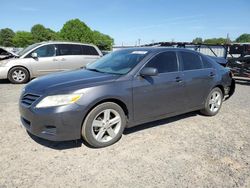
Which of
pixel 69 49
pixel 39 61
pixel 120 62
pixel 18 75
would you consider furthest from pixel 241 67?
pixel 18 75

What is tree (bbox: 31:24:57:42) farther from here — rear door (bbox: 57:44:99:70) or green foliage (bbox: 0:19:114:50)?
rear door (bbox: 57:44:99:70)

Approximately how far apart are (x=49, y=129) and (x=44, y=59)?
265 inches

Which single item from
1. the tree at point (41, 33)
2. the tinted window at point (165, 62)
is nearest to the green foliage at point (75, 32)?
the tree at point (41, 33)

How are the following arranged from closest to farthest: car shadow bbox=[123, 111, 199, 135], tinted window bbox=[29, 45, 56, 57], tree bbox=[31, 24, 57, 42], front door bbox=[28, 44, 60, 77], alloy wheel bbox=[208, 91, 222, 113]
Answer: car shadow bbox=[123, 111, 199, 135]
alloy wheel bbox=[208, 91, 222, 113]
front door bbox=[28, 44, 60, 77]
tinted window bbox=[29, 45, 56, 57]
tree bbox=[31, 24, 57, 42]

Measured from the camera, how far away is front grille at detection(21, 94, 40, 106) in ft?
12.1

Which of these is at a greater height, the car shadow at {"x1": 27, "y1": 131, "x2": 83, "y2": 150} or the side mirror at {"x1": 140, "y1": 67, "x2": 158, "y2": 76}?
the side mirror at {"x1": 140, "y1": 67, "x2": 158, "y2": 76}

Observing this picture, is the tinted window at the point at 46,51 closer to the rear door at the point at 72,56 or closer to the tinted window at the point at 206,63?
the rear door at the point at 72,56

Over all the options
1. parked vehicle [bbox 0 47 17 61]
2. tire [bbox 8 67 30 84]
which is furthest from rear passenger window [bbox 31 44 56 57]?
parked vehicle [bbox 0 47 17 61]

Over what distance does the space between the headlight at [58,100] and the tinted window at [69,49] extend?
6907mm

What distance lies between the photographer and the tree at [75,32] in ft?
249

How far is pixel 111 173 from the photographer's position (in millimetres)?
3156

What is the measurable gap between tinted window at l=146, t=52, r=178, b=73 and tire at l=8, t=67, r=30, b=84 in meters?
6.62

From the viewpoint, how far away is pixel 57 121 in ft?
11.3

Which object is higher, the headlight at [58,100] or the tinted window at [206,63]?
the tinted window at [206,63]
